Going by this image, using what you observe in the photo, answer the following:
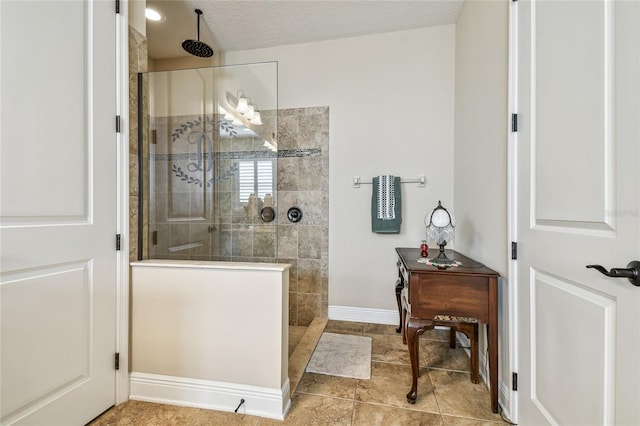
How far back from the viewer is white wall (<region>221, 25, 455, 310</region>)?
2.52 meters

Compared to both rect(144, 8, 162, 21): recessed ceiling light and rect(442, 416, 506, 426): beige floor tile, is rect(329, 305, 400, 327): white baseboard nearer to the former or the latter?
rect(442, 416, 506, 426): beige floor tile

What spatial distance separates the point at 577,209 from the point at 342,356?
1735 mm

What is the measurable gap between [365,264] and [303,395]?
1.34m

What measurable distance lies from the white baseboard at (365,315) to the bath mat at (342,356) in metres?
0.32

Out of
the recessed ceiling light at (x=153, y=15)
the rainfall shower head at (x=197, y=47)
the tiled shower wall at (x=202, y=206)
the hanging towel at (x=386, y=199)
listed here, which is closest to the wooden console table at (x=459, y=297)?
the tiled shower wall at (x=202, y=206)

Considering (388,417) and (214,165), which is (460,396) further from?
(214,165)

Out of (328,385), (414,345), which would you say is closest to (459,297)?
(414,345)

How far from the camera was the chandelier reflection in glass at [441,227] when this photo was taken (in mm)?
1631

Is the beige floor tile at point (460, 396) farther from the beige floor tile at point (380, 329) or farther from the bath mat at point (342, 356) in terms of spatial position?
the beige floor tile at point (380, 329)

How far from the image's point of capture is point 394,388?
1.66 meters

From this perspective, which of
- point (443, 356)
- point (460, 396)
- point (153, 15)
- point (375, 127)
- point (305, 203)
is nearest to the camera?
point (460, 396)

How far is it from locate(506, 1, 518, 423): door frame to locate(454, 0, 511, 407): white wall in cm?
8

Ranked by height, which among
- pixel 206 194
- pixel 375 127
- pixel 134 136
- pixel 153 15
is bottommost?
pixel 206 194

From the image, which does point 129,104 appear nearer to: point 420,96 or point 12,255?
point 12,255
